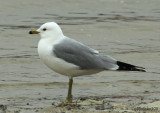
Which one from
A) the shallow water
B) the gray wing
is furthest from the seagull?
the shallow water

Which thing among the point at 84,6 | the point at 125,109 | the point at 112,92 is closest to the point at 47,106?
the point at 125,109

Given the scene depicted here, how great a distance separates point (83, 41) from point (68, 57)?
5.49 metres

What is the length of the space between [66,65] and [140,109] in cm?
111

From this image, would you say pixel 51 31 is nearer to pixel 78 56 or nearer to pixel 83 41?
pixel 78 56

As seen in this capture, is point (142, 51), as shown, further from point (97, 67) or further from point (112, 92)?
point (97, 67)

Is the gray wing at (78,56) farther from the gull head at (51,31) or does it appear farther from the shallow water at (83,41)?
the shallow water at (83,41)

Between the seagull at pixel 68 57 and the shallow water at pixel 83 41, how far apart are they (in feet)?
1.71

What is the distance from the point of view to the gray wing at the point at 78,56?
21.6ft

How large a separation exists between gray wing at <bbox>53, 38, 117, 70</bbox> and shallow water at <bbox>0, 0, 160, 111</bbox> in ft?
2.04

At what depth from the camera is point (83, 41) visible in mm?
12086

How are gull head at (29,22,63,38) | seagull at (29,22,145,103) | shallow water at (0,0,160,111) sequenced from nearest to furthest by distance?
seagull at (29,22,145,103)
gull head at (29,22,63,38)
shallow water at (0,0,160,111)

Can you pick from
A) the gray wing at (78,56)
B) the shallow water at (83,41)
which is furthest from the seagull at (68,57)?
the shallow water at (83,41)

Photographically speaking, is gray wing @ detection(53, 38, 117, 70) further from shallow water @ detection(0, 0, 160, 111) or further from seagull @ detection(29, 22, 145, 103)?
shallow water @ detection(0, 0, 160, 111)

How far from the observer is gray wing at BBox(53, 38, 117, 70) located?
6.60 metres
